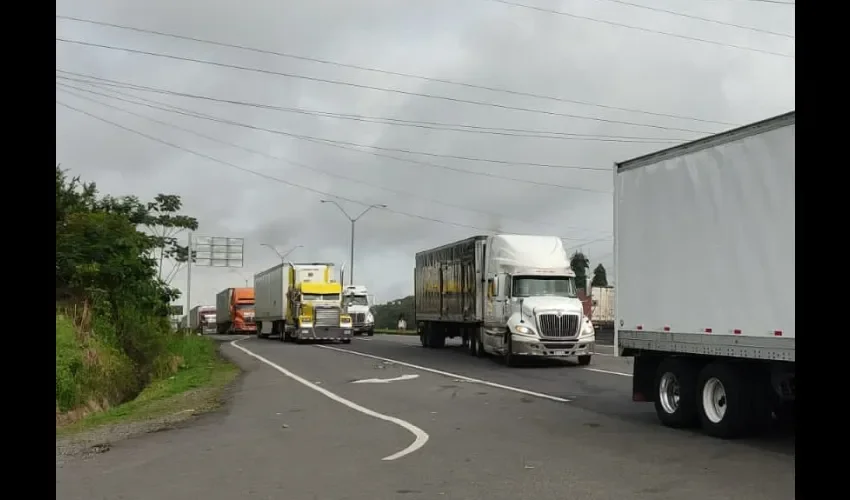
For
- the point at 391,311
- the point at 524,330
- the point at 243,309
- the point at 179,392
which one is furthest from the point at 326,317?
the point at 391,311

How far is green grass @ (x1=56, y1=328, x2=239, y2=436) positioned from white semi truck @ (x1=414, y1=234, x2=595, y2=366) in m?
7.61

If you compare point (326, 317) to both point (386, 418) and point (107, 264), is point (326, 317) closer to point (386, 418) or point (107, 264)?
point (107, 264)

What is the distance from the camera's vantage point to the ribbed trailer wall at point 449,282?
27.8 m

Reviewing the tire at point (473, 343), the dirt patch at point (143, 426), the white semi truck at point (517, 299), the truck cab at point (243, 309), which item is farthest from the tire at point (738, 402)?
the truck cab at point (243, 309)

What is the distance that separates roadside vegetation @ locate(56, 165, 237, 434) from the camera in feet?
63.5

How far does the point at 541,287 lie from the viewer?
24.5 m

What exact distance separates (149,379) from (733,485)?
2137 centimetres

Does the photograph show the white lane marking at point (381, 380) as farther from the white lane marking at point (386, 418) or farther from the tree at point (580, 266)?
the tree at point (580, 266)

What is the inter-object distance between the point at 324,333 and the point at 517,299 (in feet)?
63.8

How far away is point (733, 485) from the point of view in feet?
26.4

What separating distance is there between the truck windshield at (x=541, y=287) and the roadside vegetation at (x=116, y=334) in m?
8.22

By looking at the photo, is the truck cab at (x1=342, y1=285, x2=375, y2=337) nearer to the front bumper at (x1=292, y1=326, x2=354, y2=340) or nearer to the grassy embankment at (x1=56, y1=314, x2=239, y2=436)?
the front bumper at (x1=292, y1=326, x2=354, y2=340)
